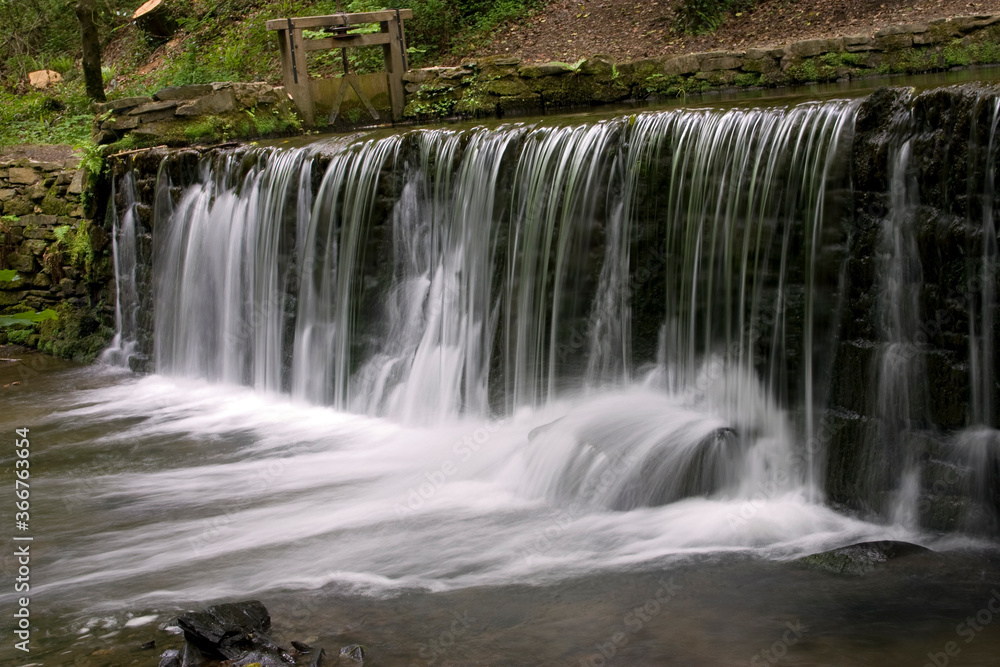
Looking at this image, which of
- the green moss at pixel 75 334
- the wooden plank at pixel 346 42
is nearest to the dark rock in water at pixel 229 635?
the green moss at pixel 75 334

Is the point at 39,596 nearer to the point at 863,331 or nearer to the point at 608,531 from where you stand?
the point at 608,531

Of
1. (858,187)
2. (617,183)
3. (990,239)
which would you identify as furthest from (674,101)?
(990,239)

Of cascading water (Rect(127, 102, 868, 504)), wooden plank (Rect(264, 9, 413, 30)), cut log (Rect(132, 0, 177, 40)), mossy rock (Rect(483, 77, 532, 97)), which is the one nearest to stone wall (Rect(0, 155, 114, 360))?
cascading water (Rect(127, 102, 868, 504))

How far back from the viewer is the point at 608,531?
18.1 feet

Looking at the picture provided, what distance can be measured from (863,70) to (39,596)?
31.9 ft

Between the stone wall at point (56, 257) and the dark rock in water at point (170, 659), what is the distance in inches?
305

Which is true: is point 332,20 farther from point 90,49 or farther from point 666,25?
point 666,25

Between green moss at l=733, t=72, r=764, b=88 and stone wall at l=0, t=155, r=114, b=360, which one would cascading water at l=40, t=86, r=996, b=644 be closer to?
stone wall at l=0, t=155, r=114, b=360

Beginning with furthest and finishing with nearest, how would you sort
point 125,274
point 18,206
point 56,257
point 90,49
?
point 90,49 → point 18,206 → point 56,257 → point 125,274

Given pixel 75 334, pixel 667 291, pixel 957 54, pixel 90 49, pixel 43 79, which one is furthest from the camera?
pixel 43 79

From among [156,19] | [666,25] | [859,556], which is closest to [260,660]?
[859,556]

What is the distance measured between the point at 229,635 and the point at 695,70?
9302 millimetres

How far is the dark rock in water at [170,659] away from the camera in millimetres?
4215

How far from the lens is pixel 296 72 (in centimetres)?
1270
